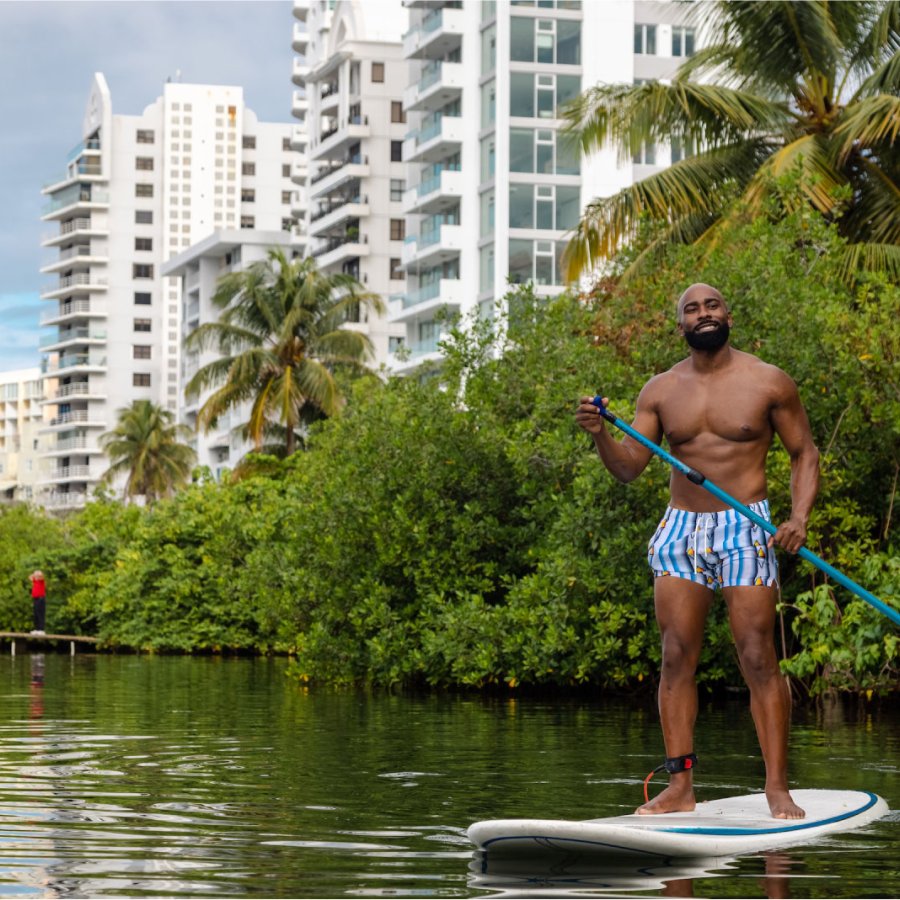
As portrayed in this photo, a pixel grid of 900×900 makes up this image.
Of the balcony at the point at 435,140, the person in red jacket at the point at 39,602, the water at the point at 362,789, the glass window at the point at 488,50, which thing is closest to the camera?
the water at the point at 362,789

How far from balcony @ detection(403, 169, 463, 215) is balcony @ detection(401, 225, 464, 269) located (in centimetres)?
119

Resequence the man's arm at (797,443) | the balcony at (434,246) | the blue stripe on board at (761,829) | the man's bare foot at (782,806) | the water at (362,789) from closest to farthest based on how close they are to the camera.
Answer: the water at (362,789), the blue stripe on board at (761,829), the man's bare foot at (782,806), the man's arm at (797,443), the balcony at (434,246)

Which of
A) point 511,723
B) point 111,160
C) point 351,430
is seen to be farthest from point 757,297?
point 111,160

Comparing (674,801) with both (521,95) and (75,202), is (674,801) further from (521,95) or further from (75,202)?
(75,202)

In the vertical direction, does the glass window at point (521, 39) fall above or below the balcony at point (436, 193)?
above

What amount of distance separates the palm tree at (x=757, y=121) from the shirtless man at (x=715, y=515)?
17.5m

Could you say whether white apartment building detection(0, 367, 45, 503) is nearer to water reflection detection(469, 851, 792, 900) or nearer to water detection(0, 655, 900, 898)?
water detection(0, 655, 900, 898)

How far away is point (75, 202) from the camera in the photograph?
133 metres

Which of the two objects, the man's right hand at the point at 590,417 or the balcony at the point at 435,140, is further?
the balcony at the point at 435,140

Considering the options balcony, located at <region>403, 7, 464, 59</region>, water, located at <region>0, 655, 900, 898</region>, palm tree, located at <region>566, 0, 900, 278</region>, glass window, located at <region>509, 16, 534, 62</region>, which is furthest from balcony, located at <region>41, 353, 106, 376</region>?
water, located at <region>0, 655, 900, 898</region>

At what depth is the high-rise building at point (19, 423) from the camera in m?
170

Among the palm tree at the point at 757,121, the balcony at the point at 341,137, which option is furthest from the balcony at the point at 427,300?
the palm tree at the point at 757,121

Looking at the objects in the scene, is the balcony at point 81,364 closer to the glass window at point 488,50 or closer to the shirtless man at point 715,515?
the glass window at point 488,50

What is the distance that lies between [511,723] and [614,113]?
14.6m
